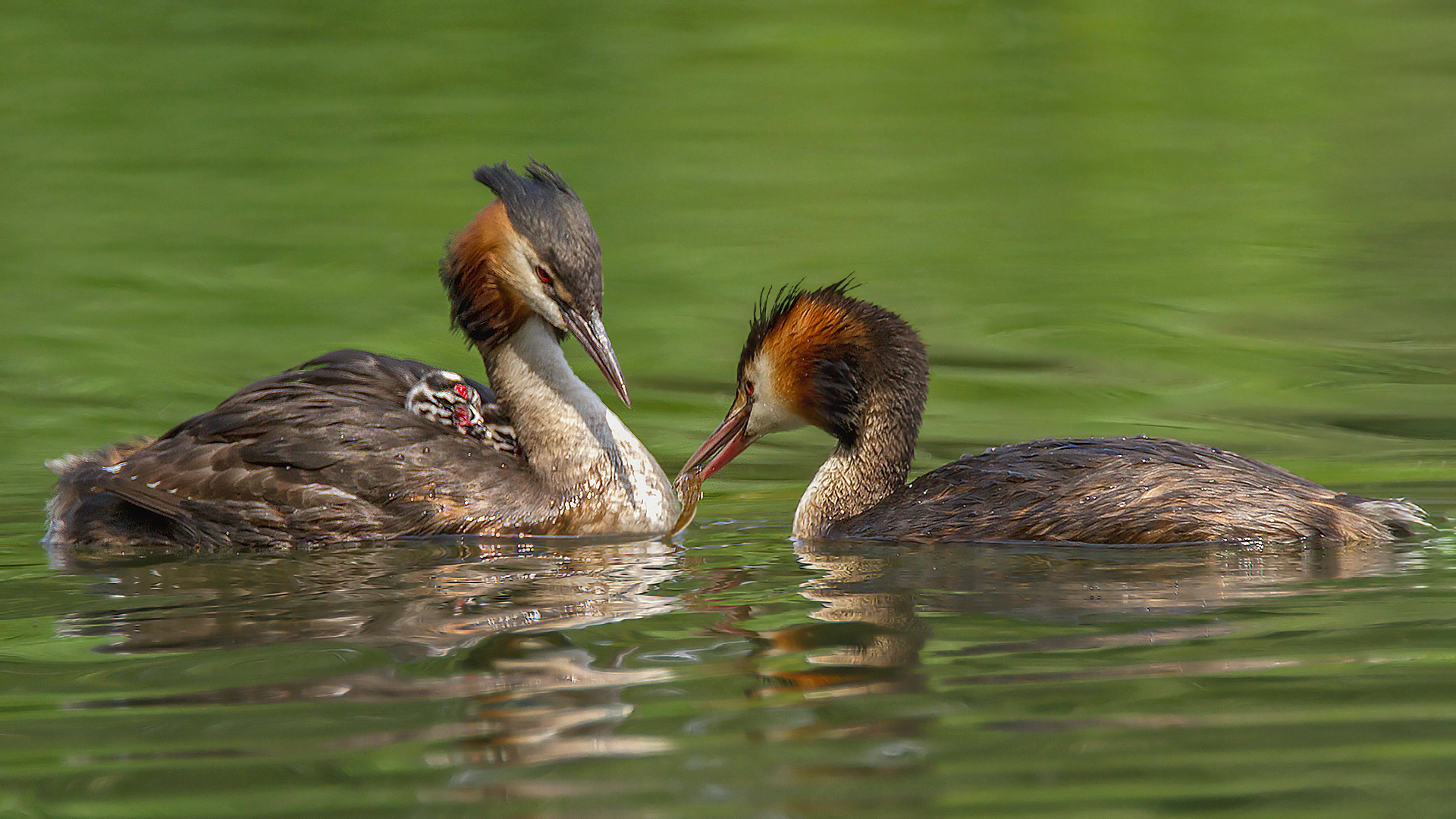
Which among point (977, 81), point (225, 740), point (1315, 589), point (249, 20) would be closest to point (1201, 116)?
point (977, 81)

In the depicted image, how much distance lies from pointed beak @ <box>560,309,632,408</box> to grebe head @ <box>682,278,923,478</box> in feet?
1.99

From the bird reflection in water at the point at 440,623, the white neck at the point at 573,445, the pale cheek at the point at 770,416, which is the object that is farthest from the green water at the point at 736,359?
the pale cheek at the point at 770,416

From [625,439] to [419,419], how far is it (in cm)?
94

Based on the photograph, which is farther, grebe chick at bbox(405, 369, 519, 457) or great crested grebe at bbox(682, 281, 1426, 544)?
grebe chick at bbox(405, 369, 519, 457)

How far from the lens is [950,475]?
7633 mm

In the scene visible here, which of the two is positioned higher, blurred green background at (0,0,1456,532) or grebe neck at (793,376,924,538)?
blurred green background at (0,0,1456,532)

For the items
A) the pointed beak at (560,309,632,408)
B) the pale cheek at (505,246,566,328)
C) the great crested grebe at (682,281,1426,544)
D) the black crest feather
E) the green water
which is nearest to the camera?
the green water

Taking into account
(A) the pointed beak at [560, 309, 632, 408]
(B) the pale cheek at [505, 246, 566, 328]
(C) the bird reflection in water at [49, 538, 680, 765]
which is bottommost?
(C) the bird reflection in water at [49, 538, 680, 765]

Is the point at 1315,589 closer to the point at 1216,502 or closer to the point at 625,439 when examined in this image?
the point at 1216,502

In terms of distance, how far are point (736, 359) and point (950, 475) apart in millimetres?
3974

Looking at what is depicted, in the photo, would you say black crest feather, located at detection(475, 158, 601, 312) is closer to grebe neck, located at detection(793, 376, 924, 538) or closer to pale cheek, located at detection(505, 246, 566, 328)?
pale cheek, located at detection(505, 246, 566, 328)

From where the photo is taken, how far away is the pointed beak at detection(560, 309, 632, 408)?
25.3ft

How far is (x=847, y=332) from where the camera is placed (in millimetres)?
7762

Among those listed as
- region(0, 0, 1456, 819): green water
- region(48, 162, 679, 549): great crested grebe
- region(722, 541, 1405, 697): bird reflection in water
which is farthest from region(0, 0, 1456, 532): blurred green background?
region(722, 541, 1405, 697): bird reflection in water
